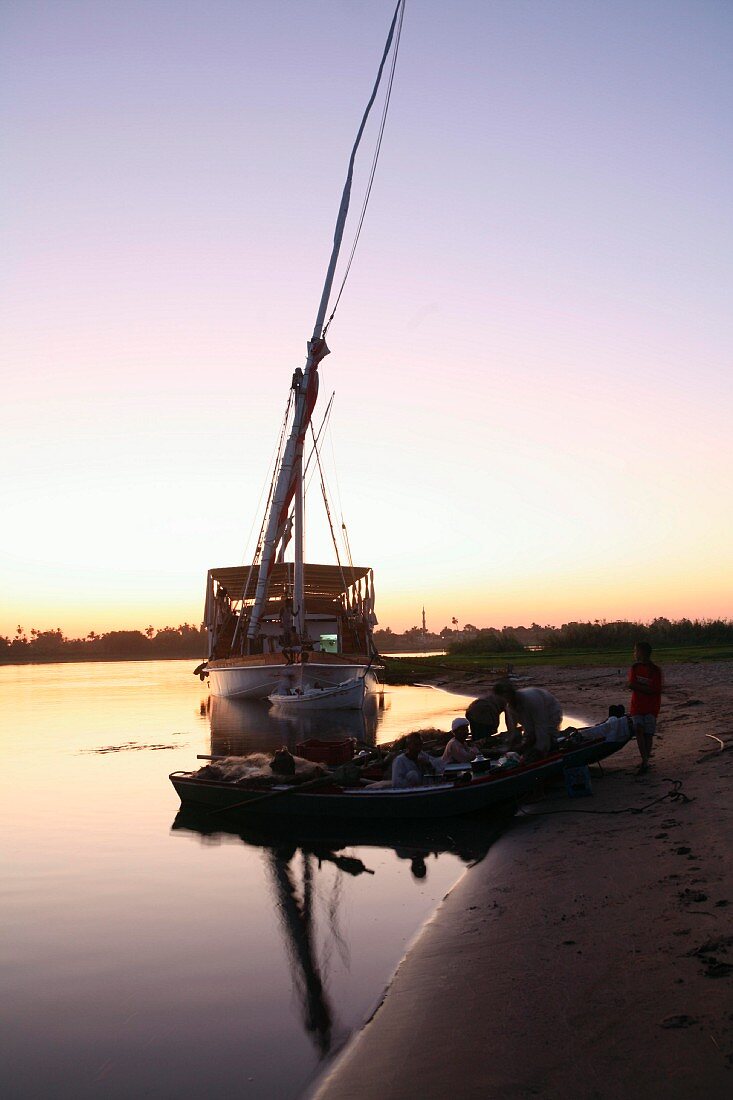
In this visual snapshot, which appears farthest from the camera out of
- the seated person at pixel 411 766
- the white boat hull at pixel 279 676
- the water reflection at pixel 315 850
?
the white boat hull at pixel 279 676

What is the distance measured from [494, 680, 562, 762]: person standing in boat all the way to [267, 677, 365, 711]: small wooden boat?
20.8m

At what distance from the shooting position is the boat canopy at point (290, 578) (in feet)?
151

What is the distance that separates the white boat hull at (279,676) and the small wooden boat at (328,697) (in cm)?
39

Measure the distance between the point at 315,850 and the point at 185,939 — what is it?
12.0 feet

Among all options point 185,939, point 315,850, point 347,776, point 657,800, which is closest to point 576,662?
point 347,776

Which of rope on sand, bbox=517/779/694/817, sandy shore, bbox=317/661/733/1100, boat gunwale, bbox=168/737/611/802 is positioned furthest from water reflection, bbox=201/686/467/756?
sandy shore, bbox=317/661/733/1100

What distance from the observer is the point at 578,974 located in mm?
5910

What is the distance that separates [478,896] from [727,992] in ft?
Answer: 13.4

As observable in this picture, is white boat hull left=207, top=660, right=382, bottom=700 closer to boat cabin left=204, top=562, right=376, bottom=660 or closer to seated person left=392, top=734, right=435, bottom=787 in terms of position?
boat cabin left=204, top=562, right=376, bottom=660

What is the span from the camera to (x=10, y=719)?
118 feet

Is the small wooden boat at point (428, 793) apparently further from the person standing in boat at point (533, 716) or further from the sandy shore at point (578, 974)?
the sandy shore at point (578, 974)

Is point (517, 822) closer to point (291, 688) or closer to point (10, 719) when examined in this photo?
point (291, 688)

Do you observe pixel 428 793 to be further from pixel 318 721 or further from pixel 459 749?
pixel 318 721

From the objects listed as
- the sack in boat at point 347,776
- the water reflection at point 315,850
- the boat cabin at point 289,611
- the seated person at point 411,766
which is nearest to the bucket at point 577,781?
the water reflection at point 315,850
